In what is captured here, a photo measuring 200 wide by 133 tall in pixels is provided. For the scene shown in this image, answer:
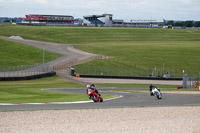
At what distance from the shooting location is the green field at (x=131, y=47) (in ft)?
269

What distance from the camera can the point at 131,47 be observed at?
4343 inches

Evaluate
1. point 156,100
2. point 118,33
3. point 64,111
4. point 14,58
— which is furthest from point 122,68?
point 118,33

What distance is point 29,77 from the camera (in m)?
58.4

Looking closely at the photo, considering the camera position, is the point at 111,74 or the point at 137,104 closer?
the point at 137,104

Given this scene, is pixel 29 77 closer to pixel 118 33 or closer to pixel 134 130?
pixel 134 130

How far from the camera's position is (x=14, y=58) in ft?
271

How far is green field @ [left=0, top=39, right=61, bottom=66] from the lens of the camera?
7903 centimetres

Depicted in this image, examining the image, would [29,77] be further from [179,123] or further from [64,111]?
[179,123]

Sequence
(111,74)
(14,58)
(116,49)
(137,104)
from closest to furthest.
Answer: (137,104), (111,74), (14,58), (116,49)

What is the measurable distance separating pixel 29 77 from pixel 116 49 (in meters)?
48.6

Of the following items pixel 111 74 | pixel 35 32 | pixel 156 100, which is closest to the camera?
pixel 156 100

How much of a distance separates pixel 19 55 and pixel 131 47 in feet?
112

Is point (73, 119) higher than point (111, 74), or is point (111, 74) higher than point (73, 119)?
point (73, 119)

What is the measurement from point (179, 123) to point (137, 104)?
7.19 m
